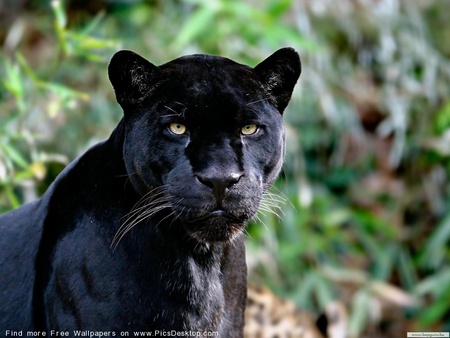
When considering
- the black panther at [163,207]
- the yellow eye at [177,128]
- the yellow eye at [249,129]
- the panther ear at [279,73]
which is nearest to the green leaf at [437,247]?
the black panther at [163,207]

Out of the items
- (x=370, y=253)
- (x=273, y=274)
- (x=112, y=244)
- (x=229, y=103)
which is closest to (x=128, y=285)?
(x=112, y=244)

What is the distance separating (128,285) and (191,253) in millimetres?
191

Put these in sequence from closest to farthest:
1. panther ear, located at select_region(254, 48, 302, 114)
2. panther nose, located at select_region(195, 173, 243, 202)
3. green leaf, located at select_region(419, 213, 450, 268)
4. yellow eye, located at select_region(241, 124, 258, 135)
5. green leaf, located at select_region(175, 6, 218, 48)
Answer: panther nose, located at select_region(195, 173, 243, 202)
yellow eye, located at select_region(241, 124, 258, 135)
panther ear, located at select_region(254, 48, 302, 114)
green leaf, located at select_region(175, 6, 218, 48)
green leaf, located at select_region(419, 213, 450, 268)

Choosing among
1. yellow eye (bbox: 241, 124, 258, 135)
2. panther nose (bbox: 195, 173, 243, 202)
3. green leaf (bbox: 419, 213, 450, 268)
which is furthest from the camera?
green leaf (bbox: 419, 213, 450, 268)

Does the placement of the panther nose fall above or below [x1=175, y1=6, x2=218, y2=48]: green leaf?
below

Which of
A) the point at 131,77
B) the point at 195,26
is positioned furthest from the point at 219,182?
the point at 195,26

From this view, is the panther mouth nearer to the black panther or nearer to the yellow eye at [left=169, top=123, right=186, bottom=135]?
the black panther

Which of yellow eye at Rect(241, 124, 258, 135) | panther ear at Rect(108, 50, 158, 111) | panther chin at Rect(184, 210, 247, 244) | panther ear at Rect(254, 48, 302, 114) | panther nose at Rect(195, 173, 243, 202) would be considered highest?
panther ear at Rect(254, 48, 302, 114)

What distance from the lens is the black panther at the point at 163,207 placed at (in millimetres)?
2402

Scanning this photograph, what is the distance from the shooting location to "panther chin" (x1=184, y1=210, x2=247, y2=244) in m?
2.40

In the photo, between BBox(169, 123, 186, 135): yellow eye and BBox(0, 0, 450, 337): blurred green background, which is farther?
BBox(0, 0, 450, 337): blurred green background

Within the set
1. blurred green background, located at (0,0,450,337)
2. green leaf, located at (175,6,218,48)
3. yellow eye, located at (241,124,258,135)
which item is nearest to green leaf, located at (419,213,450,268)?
blurred green background, located at (0,0,450,337)

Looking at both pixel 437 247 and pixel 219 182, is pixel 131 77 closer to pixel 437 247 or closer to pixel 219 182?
pixel 219 182

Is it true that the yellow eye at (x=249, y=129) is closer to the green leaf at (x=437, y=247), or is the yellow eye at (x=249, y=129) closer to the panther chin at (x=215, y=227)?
the panther chin at (x=215, y=227)
